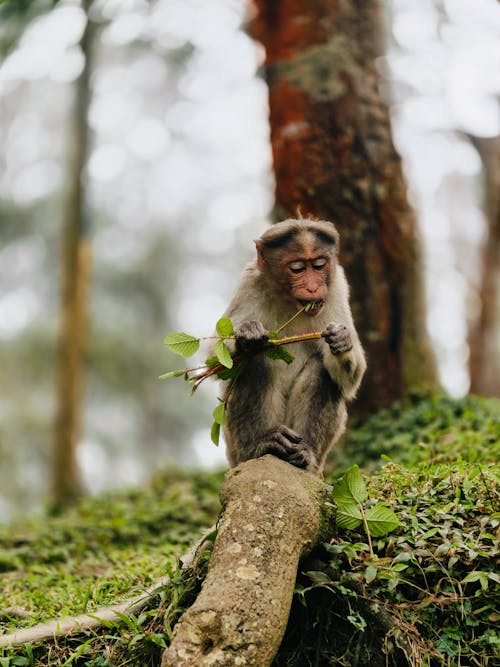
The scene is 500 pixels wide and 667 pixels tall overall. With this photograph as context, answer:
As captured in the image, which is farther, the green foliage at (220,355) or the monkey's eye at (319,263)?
the monkey's eye at (319,263)

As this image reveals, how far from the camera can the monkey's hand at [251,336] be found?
193 inches

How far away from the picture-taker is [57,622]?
4449 millimetres

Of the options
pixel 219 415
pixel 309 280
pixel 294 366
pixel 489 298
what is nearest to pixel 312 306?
pixel 309 280

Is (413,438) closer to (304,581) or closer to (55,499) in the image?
(304,581)

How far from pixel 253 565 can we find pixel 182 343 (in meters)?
1.48

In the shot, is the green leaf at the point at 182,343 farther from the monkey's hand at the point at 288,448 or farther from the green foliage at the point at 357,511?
the green foliage at the point at 357,511

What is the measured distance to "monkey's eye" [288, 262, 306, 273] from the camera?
5.51 m

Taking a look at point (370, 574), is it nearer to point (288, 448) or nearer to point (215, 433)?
point (288, 448)

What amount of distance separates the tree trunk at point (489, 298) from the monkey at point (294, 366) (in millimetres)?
9321

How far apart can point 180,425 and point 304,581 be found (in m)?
24.3

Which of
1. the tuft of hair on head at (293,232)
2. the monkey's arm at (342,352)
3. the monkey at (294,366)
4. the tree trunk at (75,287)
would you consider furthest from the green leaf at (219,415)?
the tree trunk at (75,287)

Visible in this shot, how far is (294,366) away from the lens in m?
5.72

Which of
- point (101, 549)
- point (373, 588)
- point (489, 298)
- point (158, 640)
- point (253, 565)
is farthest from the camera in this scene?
point (489, 298)

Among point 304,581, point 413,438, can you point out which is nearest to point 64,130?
point 413,438
